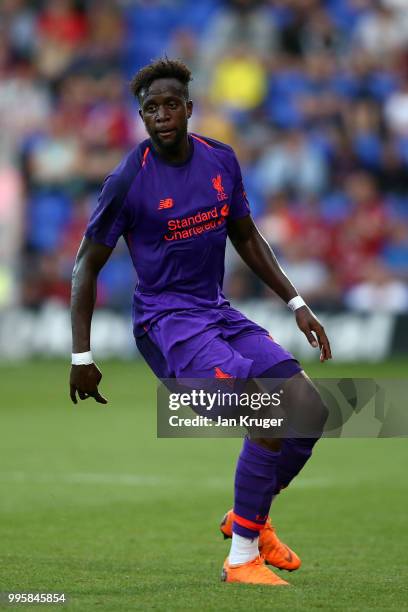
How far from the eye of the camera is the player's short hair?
6.16 metres

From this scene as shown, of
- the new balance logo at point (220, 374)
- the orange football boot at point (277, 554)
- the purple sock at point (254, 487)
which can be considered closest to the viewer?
the new balance logo at point (220, 374)

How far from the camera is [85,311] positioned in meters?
6.16

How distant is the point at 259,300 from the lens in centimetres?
1845

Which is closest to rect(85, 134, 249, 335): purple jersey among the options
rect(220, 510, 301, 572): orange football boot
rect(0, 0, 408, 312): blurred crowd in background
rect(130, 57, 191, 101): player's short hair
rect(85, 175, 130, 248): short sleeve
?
rect(85, 175, 130, 248): short sleeve

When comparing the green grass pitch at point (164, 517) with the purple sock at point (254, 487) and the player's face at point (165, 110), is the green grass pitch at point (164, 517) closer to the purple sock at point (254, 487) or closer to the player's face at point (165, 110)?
the purple sock at point (254, 487)

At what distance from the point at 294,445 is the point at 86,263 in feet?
4.47

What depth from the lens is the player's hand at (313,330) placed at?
6391 mm

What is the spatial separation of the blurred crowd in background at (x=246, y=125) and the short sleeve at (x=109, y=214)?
12.2 m

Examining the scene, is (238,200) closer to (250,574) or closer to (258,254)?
(258,254)

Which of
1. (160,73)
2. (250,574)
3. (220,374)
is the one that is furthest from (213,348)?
(160,73)

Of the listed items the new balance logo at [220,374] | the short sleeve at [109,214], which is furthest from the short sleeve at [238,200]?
the new balance logo at [220,374]

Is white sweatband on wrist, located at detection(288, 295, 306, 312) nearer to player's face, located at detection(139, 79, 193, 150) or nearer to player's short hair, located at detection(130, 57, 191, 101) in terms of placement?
player's face, located at detection(139, 79, 193, 150)

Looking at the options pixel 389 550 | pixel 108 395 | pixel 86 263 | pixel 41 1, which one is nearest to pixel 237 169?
pixel 86 263

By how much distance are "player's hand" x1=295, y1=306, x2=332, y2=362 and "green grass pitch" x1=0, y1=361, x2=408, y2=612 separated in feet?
3.58
